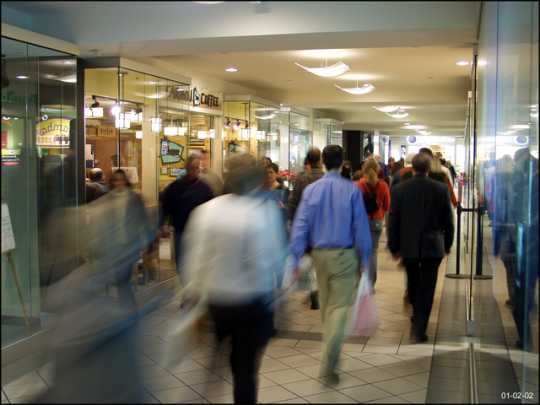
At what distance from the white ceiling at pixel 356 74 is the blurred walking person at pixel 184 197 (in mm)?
2502

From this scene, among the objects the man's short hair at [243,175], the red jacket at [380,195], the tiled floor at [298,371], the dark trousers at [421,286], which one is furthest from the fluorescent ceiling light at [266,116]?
the man's short hair at [243,175]

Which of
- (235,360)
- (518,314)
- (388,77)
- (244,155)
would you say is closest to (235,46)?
(244,155)

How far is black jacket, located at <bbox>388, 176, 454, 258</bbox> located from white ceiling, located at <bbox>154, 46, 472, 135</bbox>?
148 inches

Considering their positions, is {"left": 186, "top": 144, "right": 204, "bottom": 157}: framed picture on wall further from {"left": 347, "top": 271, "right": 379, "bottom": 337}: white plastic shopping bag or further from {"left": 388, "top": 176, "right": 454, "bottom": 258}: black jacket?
{"left": 347, "top": 271, "right": 379, "bottom": 337}: white plastic shopping bag

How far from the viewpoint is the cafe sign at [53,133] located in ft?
19.4

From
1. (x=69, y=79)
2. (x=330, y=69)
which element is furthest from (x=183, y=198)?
(x=330, y=69)

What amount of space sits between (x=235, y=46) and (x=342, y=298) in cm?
274

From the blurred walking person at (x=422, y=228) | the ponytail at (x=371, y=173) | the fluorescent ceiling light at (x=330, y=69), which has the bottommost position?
the blurred walking person at (x=422, y=228)

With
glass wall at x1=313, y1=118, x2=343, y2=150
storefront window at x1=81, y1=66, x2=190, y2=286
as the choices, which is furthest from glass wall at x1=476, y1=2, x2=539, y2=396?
glass wall at x1=313, y1=118, x2=343, y2=150

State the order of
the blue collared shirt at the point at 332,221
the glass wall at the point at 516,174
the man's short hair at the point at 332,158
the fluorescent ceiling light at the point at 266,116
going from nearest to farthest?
the glass wall at the point at 516,174 → the blue collared shirt at the point at 332,221 → the man's short hair at the point at 332,158 → the fluorescent ceiling light at the point at 266,116

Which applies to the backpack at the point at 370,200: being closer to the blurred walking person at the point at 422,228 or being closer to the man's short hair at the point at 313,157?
the man's short hair at the point at 313,157

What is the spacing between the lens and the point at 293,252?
4.55 meters

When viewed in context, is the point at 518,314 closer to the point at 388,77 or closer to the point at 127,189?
the point at 127,189

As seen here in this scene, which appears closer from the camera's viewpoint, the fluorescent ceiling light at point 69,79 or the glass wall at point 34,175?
the glass wall at point 34,175
